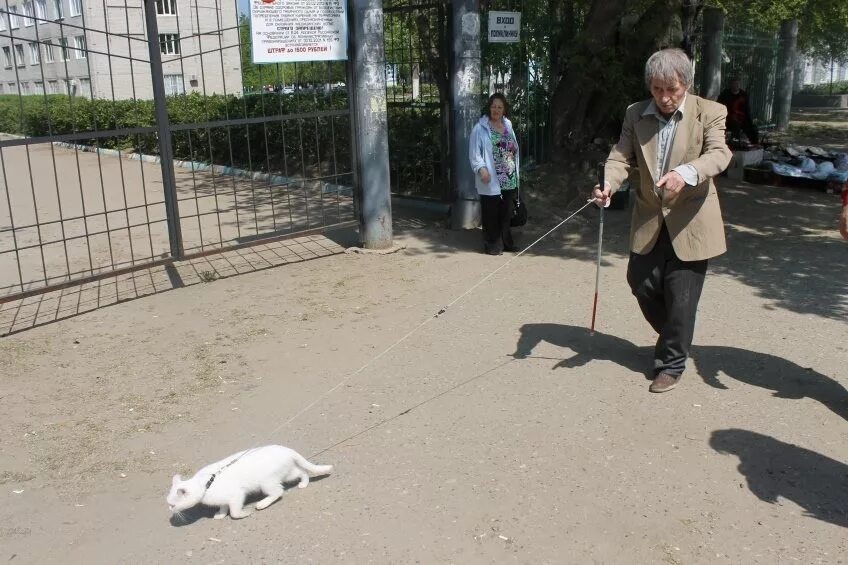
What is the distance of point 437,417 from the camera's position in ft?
15.8

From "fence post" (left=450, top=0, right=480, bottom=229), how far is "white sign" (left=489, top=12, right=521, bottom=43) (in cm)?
41

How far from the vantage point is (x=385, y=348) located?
19.5 ft

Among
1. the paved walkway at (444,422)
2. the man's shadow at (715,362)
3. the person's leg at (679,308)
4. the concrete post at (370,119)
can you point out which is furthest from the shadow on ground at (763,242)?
the person's leg at (679,308)

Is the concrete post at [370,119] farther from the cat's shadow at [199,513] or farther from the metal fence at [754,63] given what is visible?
the metal fence at [754,63]

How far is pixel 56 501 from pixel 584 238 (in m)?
6.39

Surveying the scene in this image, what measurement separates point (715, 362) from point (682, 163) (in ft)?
4.88

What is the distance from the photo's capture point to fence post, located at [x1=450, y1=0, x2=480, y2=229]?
896 cm

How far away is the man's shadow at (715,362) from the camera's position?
508cm

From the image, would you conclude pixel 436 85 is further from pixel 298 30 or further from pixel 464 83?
pixel 298 30

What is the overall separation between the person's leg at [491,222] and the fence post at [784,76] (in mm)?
14142

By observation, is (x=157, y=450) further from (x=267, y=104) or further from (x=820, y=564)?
(x=267, y=104)

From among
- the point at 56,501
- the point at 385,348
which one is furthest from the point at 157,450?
the point at 385,348

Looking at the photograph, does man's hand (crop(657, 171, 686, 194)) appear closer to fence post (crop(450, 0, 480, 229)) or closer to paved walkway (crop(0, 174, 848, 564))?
paved walkway (crop(0, 174, 848, 564))

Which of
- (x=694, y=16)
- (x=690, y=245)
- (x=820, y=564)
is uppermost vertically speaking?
(x=694, y=16)
